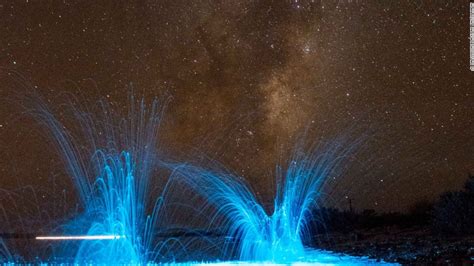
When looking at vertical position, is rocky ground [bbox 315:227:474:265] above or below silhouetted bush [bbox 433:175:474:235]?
below

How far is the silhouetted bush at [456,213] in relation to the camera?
25.3 m

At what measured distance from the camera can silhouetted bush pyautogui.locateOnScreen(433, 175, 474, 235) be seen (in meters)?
25.3

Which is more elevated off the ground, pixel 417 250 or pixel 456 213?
pixel 456 213

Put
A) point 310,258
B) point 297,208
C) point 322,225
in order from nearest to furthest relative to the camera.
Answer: point 310,258 → point 297,208 → point 322,225

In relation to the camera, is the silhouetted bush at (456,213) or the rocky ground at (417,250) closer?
the rocky ground at (417,250)

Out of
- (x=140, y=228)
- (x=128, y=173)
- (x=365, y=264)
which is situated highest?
(x=128, y=173)

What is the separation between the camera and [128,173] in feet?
77.4

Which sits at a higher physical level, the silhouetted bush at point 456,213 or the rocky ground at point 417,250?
the silhouetted bush at point 456,213

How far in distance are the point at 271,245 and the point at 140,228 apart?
5.37 metres

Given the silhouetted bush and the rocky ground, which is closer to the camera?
the rocky ground

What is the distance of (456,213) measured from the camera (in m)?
26.2

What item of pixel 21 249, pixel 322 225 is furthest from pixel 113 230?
pixel 322 225

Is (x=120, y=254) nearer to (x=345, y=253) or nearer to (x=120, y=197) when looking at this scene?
(x=120, y=197)

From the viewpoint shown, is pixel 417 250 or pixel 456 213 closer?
pixel 417 250
